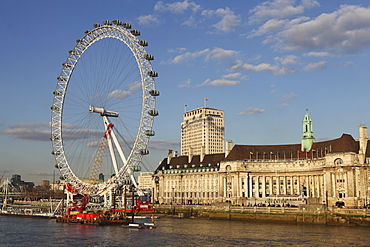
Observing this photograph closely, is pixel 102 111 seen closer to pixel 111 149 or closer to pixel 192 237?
pixel 111 149

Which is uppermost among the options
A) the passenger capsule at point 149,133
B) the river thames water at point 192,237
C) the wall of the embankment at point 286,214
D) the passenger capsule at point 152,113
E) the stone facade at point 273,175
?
the passenger capsule at point 152,113

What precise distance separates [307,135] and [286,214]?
3784 cm

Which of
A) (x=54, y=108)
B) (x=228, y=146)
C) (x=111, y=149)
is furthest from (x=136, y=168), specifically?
(x=228, y=146)

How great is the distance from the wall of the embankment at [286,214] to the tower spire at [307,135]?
32.1 meters

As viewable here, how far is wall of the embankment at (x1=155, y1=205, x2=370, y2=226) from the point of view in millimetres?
85125

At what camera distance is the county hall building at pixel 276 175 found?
344 ft

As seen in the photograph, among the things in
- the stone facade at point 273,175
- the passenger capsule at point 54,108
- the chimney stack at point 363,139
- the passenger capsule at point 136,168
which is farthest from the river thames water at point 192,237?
the chimney stack at point 363,139

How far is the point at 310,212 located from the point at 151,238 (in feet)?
127

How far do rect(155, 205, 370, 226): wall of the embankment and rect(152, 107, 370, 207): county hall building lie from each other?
5747 millimetres

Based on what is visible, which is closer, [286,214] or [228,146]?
[286,214]

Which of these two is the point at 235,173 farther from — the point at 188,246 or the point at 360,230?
the point at 188,246

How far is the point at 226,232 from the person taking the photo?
73.4m

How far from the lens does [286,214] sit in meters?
94.9

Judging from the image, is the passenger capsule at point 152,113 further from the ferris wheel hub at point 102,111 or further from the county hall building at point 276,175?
the county hall building at point 276,175
